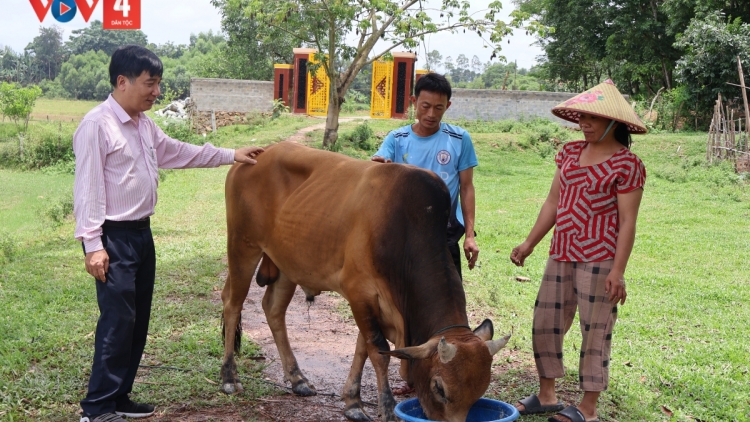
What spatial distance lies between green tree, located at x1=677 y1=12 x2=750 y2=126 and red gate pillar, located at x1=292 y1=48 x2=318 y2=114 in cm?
1434

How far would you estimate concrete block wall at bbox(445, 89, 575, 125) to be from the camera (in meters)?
27.6

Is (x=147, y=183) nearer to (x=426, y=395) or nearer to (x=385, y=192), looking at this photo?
(x=385, y=192)

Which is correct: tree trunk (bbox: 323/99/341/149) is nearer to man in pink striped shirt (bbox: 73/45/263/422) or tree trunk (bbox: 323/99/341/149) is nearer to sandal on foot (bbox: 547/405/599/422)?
man in pink striped shirt (bbox: 73/45/263/422)

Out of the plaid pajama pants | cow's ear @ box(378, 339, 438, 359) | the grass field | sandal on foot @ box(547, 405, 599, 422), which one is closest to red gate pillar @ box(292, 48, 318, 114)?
the grass field

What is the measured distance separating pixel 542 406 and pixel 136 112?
10.5 ft

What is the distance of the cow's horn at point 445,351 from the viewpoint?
366cm

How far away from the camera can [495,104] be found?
91.4 feet

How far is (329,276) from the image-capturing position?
16.1 ft

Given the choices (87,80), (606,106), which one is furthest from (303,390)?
(87,80)

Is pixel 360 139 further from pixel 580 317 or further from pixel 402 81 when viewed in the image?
pixel 580 317

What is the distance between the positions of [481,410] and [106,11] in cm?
1374

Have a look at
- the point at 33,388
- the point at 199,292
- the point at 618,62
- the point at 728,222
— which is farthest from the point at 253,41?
the point at 33,388

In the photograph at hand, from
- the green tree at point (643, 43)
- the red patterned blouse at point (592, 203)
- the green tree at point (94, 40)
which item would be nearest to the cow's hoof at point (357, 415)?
the red patterned blouse at point (592, 203)

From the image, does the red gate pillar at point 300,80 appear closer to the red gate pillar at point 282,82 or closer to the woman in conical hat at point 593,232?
the red gate pillar at point 282,82
